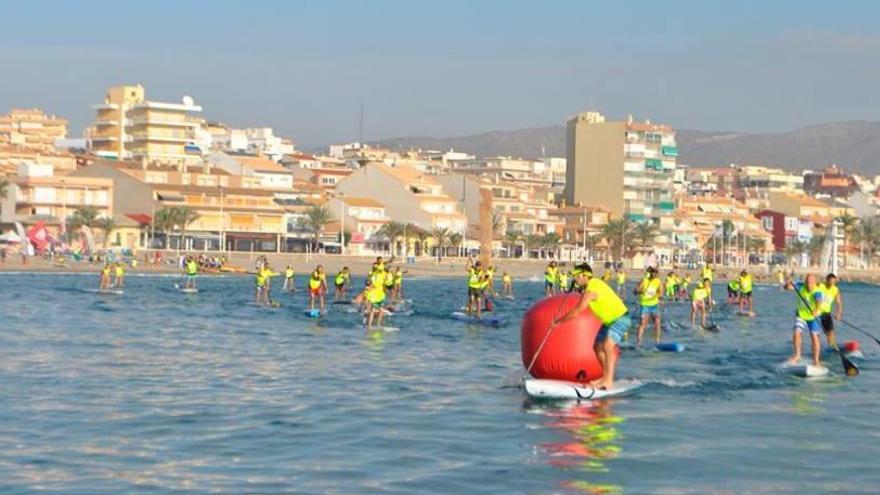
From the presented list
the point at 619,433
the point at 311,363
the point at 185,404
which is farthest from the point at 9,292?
the point at 619,433

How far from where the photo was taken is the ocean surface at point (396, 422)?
14.6 meters

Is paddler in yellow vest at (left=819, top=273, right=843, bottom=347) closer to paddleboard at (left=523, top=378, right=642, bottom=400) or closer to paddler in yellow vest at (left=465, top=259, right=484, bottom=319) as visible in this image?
paddleboard at (left=523, top=378, right=642, bottom=400)

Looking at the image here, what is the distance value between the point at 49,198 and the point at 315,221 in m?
20.3

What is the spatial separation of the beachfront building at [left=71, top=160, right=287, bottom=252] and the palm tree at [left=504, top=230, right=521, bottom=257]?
24355 millimetres

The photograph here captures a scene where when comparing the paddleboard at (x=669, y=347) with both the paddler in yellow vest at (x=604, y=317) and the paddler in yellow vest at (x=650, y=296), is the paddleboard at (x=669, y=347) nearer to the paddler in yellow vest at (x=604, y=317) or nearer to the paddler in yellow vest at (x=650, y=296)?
the paddler in yellow vest at (x=650, y=296)

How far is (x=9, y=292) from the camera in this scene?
56.7m

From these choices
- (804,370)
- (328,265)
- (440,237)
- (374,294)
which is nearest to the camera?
(804,370)

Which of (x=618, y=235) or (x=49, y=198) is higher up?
(x=49, y=198)

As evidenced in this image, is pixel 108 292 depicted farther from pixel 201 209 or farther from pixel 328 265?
pixel 201 209

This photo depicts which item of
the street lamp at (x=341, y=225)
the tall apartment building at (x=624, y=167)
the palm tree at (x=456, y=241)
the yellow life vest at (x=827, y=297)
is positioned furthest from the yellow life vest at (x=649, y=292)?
the tall apartment building at (x=624, y=167)

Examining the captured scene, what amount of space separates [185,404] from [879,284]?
458ft

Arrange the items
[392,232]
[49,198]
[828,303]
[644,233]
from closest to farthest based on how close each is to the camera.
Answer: [828,303], [49,198], [392,232], [644,233]

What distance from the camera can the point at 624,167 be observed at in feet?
522

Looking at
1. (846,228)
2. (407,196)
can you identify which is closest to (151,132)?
(407,196)
